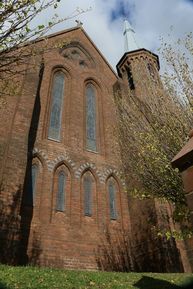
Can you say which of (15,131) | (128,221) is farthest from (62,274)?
(128,221)

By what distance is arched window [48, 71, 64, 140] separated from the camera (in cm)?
1380

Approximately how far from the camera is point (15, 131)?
33.9 ft

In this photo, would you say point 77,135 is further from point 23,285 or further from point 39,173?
point 23,285

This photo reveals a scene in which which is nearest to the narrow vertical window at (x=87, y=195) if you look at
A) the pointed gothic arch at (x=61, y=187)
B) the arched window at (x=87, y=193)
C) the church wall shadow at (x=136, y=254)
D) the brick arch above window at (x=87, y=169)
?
the arched window at (x=87, y=193)

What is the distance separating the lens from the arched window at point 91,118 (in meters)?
14.7

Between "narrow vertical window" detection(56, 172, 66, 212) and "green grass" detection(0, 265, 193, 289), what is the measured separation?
396cm

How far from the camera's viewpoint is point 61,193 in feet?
38.7

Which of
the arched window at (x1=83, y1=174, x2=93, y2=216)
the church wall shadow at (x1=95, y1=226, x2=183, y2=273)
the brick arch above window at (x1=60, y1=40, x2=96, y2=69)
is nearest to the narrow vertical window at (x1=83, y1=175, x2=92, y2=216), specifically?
the arched window at (x1=83, y1=174, x2=93, y2=216)

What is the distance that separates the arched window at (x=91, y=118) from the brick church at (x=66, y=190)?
6cm

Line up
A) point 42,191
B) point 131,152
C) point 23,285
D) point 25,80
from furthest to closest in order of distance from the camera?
point 25,80, point 42,191, point 131,152, point 23,285

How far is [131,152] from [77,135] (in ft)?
15.7

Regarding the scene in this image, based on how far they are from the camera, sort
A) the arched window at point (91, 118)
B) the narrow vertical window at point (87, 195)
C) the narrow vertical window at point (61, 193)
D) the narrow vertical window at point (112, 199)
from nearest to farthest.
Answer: the narrow vertical window at point (61, 193)
the narrow vertical window at point (87, 195)
the narrow vertical window at point (112, 199)
the arched window at point (91, 118)

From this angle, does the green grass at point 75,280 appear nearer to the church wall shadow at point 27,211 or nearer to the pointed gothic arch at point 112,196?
the church wall shadow at point 27,211

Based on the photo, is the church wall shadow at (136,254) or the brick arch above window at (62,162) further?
the brick arch above window at (62,162)
